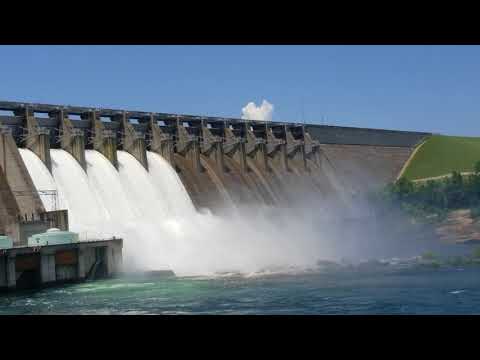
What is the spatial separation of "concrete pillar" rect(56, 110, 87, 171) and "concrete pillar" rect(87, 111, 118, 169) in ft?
5.55

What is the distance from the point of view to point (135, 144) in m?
53.5

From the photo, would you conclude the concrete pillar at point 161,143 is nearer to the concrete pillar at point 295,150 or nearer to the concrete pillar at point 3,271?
the concrete pillar at point 295,150

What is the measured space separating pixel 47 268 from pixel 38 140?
14116mm

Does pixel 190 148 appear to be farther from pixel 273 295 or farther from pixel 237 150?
pixel 273 295

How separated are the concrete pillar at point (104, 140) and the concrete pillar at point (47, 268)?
17.4 m

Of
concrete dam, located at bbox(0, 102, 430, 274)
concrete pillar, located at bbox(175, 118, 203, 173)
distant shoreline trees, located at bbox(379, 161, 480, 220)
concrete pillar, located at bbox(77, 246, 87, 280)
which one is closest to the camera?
concrete pillar, located at bbox(77, 246, 87, 280)

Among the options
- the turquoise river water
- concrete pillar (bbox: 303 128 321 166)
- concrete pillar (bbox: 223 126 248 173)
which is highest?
concrete pillar (bbox: 303 128 321 166)

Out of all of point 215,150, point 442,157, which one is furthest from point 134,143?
point 442,157

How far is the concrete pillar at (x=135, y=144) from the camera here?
5319 cm

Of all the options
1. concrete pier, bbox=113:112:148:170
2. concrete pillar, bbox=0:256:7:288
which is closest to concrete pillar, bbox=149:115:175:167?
concrete pier, bbox=113:112:148:170

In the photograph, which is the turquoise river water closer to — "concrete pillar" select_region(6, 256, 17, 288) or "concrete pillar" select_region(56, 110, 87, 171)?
"concrete pillar" select_region(6, 256, 17, 288)

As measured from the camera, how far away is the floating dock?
104ft
